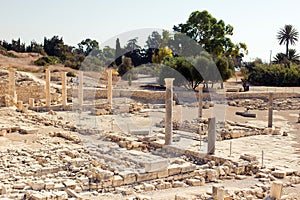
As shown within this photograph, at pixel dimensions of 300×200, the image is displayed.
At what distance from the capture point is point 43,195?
8188mm

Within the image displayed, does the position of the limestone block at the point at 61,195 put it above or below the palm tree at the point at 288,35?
below

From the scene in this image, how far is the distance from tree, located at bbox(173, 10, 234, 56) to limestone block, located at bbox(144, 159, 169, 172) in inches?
1163

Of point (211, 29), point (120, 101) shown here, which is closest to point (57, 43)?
point (211, 29)

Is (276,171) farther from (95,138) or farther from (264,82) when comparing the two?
(264,82)

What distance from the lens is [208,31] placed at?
3953 cm

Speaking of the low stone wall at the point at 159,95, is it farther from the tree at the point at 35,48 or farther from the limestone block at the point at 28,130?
the tree at the point at 35,48

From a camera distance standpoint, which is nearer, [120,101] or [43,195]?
[43,195]

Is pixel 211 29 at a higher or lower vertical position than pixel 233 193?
higher

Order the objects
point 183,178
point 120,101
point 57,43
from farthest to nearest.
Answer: point 57,43
point 120,101
point 183,178

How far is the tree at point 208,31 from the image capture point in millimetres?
39344

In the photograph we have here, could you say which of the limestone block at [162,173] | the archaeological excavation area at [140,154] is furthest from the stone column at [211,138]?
the limestone block at [162,173]

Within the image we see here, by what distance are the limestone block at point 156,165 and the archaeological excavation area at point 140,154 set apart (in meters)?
0.02

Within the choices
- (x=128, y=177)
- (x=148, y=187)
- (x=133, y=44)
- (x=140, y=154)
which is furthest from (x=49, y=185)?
(x=133, y=44)

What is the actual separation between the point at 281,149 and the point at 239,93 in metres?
17.9
